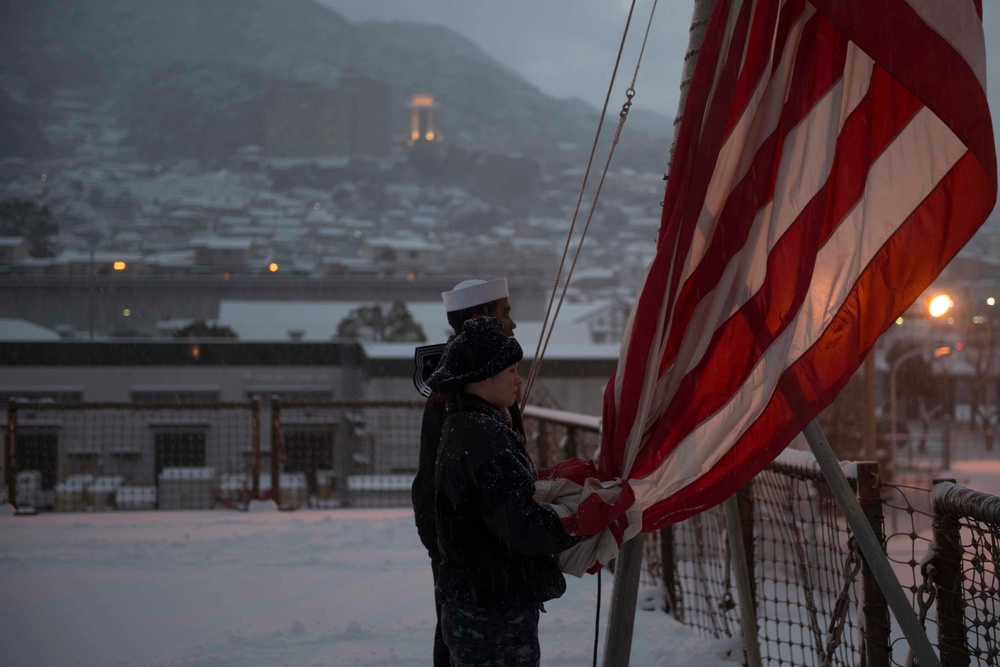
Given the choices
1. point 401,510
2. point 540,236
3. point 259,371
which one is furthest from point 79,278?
point 540,236

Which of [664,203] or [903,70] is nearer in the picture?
[903,70]

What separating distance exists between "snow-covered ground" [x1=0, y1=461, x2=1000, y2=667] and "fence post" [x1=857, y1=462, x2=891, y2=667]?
1.14m

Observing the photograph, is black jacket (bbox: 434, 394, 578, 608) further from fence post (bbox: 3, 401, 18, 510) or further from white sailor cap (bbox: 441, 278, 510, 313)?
fence post (bbox: 3, 401, 18, 510)

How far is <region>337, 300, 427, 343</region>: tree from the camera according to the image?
140 ft

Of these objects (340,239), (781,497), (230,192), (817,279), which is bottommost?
(781,497)

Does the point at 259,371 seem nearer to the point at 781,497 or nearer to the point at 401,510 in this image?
the point at 401,510

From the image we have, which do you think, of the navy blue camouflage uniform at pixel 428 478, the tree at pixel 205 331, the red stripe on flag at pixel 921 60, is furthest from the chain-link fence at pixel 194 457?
the tree at pixel 205 331

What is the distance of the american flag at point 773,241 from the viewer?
105 inches

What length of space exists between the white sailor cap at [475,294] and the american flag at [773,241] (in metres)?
0.73

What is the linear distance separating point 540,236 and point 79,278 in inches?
3364

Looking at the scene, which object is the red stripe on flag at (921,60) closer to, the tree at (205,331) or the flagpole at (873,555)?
the flagpole at (873,555)

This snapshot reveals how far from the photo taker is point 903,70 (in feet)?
8.14

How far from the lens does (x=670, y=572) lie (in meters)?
5.34

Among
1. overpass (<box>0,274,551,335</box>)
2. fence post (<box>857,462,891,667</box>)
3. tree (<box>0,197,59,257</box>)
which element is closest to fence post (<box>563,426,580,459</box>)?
fence post (<box>857,462,891,667</box>)
